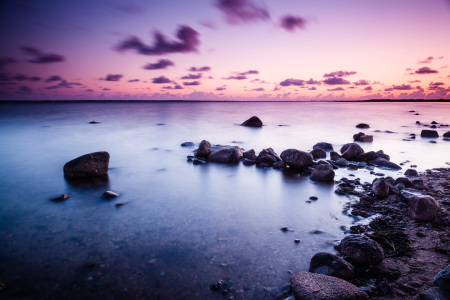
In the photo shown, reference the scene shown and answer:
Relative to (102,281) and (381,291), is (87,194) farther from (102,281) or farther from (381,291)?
(381,291)

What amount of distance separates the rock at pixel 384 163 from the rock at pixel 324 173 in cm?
294

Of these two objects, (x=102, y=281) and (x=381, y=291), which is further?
(x=102, y=281)

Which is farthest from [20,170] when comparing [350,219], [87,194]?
[350,219]

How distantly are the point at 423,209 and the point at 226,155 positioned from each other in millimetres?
6542

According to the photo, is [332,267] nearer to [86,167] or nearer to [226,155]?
[226,155]

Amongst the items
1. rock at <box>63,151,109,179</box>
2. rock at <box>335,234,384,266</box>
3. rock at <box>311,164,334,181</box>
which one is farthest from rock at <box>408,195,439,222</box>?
rock at <box>63,151,109,179</box>

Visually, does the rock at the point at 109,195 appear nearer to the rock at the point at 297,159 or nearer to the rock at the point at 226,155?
the rock at the point at 226,155

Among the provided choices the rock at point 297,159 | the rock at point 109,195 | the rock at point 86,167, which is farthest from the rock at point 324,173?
the rock at point 86,167

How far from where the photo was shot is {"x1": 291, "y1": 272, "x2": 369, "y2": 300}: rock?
103 inches

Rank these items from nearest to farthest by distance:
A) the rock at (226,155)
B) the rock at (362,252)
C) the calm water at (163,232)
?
the calm water at (163,232), the rock at (362,252), the rock at (226,155)

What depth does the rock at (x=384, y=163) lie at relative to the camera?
337 inches

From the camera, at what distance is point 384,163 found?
343 inches

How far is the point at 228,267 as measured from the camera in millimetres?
3525

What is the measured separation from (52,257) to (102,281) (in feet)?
3.84
